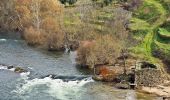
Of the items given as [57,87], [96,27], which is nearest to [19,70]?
[57,87]

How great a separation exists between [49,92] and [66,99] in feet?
11.4

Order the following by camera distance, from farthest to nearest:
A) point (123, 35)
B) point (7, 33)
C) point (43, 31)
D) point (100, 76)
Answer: point (7, 33)
point (43, 31)
point (123, 35)
point (100, 76)

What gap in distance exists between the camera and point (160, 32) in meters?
95.0

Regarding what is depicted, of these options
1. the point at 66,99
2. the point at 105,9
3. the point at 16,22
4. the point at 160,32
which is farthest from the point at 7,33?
the point at 66,99

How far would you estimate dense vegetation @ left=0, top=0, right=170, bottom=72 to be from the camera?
85.0m

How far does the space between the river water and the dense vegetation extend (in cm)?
344

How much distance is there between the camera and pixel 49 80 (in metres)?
78.2

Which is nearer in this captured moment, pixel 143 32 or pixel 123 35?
pixel 123 35

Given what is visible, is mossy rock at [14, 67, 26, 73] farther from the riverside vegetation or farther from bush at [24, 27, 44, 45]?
bush at [24, 27, 44, 45]

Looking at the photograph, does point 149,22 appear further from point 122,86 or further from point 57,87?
point 57,87

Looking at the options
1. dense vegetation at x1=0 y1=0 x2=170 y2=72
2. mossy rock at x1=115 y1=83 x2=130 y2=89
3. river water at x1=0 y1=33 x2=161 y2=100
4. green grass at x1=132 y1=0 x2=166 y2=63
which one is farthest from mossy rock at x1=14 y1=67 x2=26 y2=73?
green grass at x1=132 y1=0 x2=166 y2=63

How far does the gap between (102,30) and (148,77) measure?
68.3 feet

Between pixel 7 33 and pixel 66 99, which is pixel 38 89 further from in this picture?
pixel 7 33

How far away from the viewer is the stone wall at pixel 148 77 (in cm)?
7775
